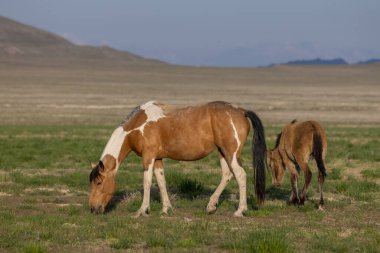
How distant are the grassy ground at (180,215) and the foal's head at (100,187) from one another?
0.22m

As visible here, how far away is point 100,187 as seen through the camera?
36.9ft

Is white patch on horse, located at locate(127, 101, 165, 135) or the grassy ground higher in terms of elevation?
white patch on horse, located at locate(127, 101, 165, 135)

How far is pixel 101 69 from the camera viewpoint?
119 meters

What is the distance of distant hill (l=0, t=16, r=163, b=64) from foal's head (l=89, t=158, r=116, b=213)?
391ft

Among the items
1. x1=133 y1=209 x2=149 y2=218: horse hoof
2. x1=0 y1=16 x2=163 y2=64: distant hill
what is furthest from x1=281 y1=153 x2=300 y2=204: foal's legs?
x1=0 y1=16 x2=163 y2=64: distant hill

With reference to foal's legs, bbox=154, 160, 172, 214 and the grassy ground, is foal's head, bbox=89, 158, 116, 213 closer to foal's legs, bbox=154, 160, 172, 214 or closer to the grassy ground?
the grassy ground

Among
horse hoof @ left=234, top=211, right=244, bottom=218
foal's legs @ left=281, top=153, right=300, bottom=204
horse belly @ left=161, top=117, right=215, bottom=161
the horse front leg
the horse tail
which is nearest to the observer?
horse hoof @ left=234, top=211, right=244, bottom=218

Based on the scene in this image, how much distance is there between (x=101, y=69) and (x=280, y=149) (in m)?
108

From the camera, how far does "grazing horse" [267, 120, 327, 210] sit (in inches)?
473

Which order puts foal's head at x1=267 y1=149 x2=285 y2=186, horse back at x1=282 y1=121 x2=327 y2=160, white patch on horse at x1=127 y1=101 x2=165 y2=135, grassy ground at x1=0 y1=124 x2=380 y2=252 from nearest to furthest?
1. grassy ground at x1=0 y1=124 x2=380 y2=252
2. white patch on horse at x1=127 y1=101 x2=165 y2=135
3. horse back at x1=282 y1=121 x2=327 y2=160
4. foal's head at x1=267 y1=149 x2=285 y2=186

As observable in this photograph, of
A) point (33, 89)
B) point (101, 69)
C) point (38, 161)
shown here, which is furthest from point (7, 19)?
point (38, 161)

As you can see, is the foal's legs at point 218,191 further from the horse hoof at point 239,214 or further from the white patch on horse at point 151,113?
the white patch on horse at point 151,113

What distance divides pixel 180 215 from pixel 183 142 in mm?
1149

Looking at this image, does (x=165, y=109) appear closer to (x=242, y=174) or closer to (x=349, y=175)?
(x=242, y=174)
